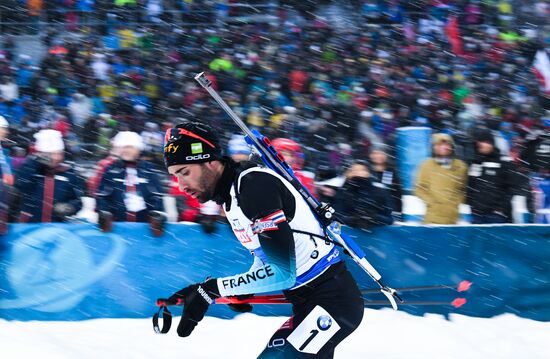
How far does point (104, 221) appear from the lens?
713cm

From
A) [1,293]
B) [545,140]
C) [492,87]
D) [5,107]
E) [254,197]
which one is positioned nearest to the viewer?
[254,197]

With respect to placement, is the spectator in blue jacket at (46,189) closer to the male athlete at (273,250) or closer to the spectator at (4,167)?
the spectator at (4,167)

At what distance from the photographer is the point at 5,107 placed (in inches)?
476

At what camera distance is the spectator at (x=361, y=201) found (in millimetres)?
A: 7156

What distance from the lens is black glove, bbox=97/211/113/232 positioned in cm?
712

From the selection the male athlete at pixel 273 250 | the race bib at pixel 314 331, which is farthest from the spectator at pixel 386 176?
the race bib at pixel 314 331

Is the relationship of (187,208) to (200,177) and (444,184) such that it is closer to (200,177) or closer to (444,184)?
(444,184)

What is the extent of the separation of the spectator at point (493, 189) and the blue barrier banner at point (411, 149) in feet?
6.03

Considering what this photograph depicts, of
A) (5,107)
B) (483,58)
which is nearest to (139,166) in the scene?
(5,107)

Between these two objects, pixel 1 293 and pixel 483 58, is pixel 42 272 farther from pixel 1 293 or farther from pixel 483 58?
pixel 483 58

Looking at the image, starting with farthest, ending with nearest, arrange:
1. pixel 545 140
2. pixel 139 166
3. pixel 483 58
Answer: pixel 483 58, pixel 545 140, pixel 139 166

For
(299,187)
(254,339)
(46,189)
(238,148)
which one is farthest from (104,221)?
(299,187)

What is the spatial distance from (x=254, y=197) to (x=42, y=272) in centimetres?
433

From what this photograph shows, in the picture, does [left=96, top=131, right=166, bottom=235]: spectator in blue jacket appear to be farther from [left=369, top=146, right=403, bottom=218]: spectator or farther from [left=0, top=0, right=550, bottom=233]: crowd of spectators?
[left=369, top=146, right=403, bottom=218]: spectator
